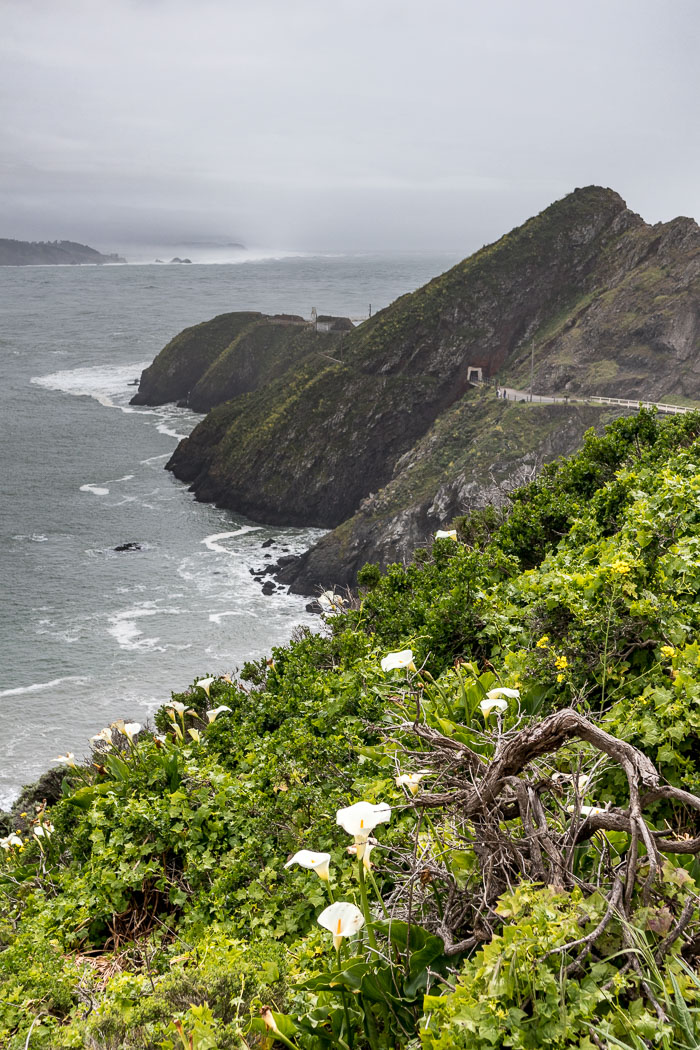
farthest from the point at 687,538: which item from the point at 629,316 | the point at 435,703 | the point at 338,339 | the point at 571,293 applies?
the point at 338,339

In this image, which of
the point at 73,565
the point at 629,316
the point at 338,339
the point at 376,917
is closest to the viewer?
the point at 376,917

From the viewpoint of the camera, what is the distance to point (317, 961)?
10.9 ft

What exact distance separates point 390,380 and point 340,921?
59981 millimetres

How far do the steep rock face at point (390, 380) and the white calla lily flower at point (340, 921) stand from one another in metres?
52.9

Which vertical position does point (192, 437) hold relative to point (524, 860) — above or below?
below

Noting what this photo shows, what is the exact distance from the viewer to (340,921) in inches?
95.0

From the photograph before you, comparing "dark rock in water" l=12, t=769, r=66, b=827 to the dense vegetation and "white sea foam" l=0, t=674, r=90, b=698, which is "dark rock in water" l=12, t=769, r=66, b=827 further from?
"white sea foam" l=0, t=674, r=90, b=698

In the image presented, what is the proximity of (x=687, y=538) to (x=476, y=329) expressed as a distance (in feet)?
196

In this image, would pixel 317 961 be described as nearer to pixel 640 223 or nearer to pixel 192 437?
pixel 192 437

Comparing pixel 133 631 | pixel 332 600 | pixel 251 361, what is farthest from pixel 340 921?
pixel 251 361

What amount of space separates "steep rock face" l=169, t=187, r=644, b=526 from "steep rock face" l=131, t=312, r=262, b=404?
2299 cm

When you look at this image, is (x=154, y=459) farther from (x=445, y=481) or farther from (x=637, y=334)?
(x=637, y=334)

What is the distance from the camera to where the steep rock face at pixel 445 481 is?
41469 millimetres

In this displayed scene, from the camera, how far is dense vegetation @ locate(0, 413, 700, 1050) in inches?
85.9
